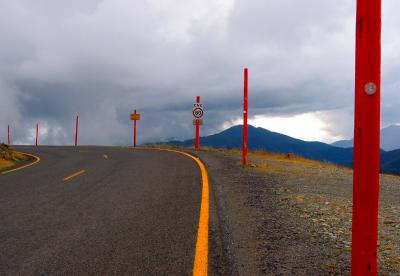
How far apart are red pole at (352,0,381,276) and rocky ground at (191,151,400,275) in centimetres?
127

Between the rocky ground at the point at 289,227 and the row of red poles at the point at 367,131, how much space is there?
1.24 m

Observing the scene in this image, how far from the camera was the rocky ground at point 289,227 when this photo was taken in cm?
416

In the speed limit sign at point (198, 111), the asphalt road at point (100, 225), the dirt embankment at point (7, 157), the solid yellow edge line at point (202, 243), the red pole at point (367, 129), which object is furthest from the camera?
the speed limit sign at point (198, 111)

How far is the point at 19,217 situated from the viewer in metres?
6.62

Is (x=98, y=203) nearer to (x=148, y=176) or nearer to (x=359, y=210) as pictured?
(x=148, y=176)

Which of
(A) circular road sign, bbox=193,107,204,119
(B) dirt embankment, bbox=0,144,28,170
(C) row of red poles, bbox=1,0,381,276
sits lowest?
(B) dirt embankment, bbox=0,144,28,170

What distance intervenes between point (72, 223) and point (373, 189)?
4.72 metres

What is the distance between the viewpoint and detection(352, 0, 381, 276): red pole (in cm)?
276

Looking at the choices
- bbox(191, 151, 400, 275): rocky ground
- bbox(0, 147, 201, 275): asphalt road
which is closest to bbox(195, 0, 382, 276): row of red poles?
bbox(191, 151, 400, 275): rocky ground

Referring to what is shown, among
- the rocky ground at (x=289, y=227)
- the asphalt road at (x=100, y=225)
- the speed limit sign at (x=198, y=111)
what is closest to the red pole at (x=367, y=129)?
the rocky ground at (x=289, y=227)

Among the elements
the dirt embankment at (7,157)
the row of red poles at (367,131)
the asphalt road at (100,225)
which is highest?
the row of red poles at (367,131)

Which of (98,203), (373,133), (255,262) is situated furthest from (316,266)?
(98,203)

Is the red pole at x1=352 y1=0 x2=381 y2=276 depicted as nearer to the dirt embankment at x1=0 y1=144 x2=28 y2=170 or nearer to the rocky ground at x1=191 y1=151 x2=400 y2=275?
the rocky ground at x1=191 y1=151 x2=400 y2=275

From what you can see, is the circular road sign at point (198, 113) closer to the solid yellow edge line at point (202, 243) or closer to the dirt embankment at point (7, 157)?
the dirt embankment at point (7, 157)
